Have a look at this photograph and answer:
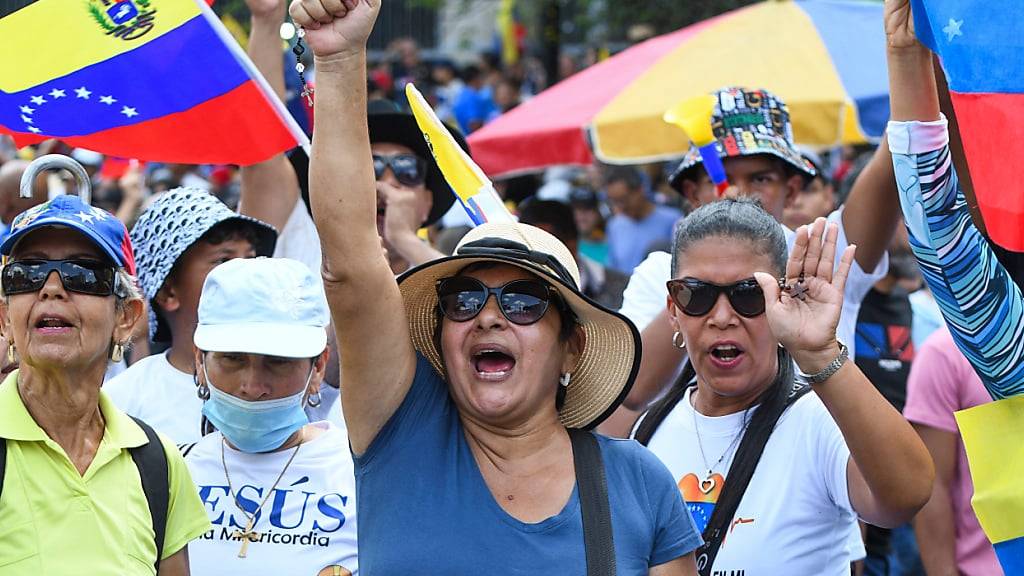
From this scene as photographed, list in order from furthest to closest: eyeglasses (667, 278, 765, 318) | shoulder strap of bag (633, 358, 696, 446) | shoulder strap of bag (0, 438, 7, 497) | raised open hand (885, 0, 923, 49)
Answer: shoulder strap of bag (633, 358, 696, 446) → eyeglasses (667, 278, 765, 318) → shoulder strap of bag (0, 438, 7, 497) → raised open hand (885, 0, 923, 49)

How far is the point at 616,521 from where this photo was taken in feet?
9.48

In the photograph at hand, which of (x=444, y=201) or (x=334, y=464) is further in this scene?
(x=444, y=201)

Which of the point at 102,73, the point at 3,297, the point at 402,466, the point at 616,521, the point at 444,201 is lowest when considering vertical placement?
the point at 616,521

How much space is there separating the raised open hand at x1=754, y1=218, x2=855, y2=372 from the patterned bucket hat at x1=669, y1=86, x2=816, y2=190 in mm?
1715

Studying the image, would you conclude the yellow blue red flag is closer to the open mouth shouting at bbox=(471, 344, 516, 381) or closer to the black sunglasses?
the open mouth shouting at bbox=(471, 344, 516, 381)

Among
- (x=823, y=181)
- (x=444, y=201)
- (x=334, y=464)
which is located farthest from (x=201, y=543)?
(x=823, y=181)

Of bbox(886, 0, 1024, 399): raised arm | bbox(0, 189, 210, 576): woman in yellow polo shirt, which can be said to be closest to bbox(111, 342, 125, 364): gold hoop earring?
bbox(0, 189, 210, 576): woman in yellow polo shirt

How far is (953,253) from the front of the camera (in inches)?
113

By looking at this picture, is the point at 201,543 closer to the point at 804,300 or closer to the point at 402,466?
the point at 402,466

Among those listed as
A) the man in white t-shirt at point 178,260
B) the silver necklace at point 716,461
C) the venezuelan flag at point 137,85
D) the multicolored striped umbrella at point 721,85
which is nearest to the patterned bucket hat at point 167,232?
the man in white t-shirt at point 178,260

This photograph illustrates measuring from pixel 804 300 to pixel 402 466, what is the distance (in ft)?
3.11

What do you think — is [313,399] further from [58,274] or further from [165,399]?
[58,274]

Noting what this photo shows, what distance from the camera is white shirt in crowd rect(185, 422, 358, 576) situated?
3586 millimetres

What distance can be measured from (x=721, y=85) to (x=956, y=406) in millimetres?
3159
